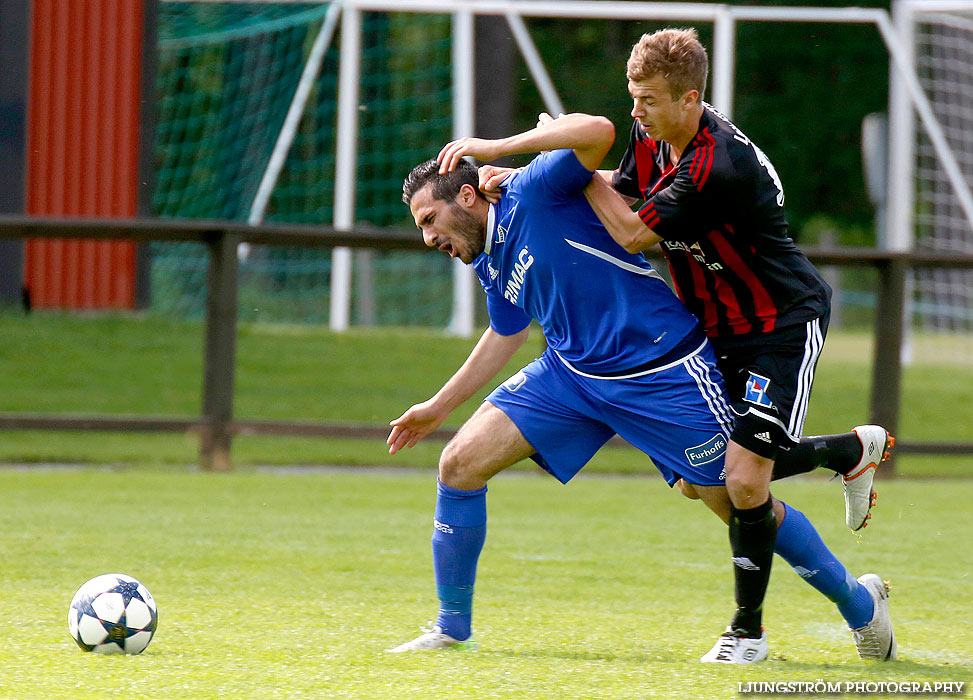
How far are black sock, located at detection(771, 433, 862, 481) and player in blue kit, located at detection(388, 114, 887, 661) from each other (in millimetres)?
144

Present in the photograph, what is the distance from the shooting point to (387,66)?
82.5ft

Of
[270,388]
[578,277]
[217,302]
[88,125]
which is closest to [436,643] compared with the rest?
[578,277]

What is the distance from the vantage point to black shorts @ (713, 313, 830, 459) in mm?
3816

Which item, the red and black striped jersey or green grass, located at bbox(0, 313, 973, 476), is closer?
the red and black striped jersey

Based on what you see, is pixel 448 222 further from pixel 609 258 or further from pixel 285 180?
pixel 285 180

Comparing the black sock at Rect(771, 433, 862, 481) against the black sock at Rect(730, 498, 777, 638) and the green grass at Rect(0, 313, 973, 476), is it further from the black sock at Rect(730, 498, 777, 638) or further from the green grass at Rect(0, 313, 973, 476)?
the green grass at Rect(0, 313, 973, 476)

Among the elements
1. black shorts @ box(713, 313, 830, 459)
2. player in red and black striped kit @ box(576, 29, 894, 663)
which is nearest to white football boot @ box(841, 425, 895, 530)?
player in red and black striped kit @ box(576, 29, 894, 663)

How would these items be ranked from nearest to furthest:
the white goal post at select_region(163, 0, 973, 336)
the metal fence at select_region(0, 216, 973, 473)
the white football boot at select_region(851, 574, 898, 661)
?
the white football boot at select_region(851, 574, 898, 661) → the metal fence at select_region(0, 216, 973, 473) → the white goal post at select_region(163, 0, 973, 336)

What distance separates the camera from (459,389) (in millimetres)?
4250

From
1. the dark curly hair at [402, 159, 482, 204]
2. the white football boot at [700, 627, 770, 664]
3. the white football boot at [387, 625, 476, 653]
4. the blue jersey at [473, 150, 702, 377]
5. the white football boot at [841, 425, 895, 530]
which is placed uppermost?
the dark curly hair at [402, 159, 482, 204]

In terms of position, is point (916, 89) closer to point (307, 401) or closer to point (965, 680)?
point (307, 401)

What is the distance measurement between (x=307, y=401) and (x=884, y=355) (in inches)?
178

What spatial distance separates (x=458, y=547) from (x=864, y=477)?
4.21 feet

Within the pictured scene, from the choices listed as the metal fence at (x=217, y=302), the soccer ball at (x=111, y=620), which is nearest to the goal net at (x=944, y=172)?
the metal fence at (x=217, y=302)
